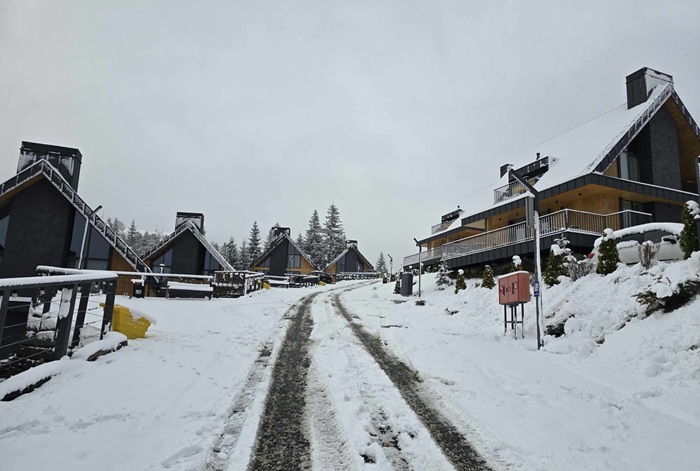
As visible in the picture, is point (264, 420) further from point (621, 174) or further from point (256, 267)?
point (256, 267)

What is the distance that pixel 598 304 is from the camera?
8.95m

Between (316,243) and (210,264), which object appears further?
(316,243)

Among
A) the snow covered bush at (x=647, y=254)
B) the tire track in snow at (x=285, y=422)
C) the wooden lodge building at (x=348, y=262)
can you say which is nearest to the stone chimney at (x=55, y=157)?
the tire track in snow at (x=285, y=422)

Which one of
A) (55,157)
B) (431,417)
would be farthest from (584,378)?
(55,157)

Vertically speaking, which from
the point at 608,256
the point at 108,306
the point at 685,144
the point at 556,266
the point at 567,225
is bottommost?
the point at 108,306

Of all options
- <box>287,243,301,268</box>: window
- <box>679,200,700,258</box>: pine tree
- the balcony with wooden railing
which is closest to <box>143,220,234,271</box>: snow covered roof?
the balcony with wooden railing

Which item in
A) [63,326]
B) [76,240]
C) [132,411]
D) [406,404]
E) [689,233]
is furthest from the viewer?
[76,240]

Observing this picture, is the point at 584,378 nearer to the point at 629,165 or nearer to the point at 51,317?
the point at 51,317

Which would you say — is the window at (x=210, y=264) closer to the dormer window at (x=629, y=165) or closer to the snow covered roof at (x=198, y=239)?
the snow covered roof at (x=198, y=239)

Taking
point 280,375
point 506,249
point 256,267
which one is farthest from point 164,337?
point 256,267

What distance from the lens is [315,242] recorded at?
59812 millimetres

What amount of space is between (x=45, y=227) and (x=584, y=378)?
25.8 meters

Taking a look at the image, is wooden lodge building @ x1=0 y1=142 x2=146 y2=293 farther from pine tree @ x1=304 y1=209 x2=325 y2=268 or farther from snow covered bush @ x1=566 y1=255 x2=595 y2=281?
pine tree @ x1=304 y1=209 x2=325 y2=268

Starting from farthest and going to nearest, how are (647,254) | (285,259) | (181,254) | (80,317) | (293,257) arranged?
1. (293,257)
2. (285,259)
3. (181,254)
4. (647,254)
5. (80,317)
